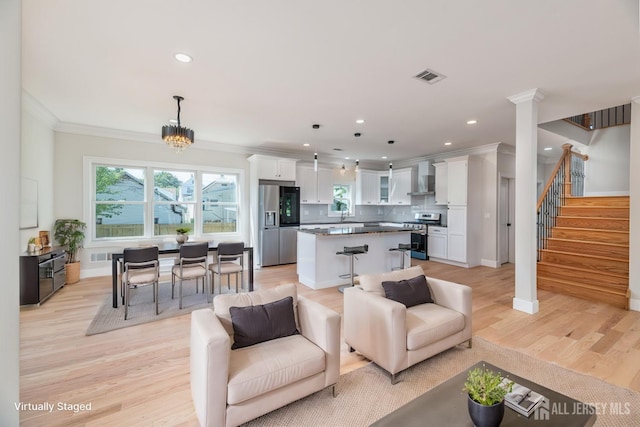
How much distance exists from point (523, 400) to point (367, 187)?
7.16 m

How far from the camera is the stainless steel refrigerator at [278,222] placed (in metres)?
6.38

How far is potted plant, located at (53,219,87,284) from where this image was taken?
4.78 m

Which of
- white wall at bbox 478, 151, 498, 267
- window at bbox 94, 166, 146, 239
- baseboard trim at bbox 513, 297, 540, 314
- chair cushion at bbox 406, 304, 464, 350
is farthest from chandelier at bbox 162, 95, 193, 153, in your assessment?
white wall at bbox 478, 151, 498, 267

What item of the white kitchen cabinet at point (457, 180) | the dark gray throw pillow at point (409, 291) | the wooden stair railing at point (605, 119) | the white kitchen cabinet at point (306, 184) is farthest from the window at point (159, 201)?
the wooden stair railing at point (605, 119)

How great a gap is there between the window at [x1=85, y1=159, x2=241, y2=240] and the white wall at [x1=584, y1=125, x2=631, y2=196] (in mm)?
7992

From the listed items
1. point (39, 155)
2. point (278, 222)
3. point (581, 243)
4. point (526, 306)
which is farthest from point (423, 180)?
point (39, 155)

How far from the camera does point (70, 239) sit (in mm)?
4828

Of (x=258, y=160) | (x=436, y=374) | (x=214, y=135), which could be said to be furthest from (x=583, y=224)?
(x=214, y=135)

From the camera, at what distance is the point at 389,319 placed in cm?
215

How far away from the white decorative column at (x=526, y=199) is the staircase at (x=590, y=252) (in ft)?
4.20

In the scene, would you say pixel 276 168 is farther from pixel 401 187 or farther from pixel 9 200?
pixel 9 200

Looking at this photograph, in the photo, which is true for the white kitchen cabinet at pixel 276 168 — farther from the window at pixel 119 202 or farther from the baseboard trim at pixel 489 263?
the baseboard trim at pixel 489 263

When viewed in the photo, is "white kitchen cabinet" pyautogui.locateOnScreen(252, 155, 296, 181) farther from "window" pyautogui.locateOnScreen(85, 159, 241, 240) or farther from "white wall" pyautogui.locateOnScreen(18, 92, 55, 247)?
"white wall" pyautogui.locateOnScreen(18, 92, 55, 247)

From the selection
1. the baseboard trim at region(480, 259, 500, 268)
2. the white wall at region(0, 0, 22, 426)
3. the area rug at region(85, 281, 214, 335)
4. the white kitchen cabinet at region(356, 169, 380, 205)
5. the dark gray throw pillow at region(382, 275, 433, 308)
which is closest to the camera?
the white wall at region(0, 0, 22, 426)
